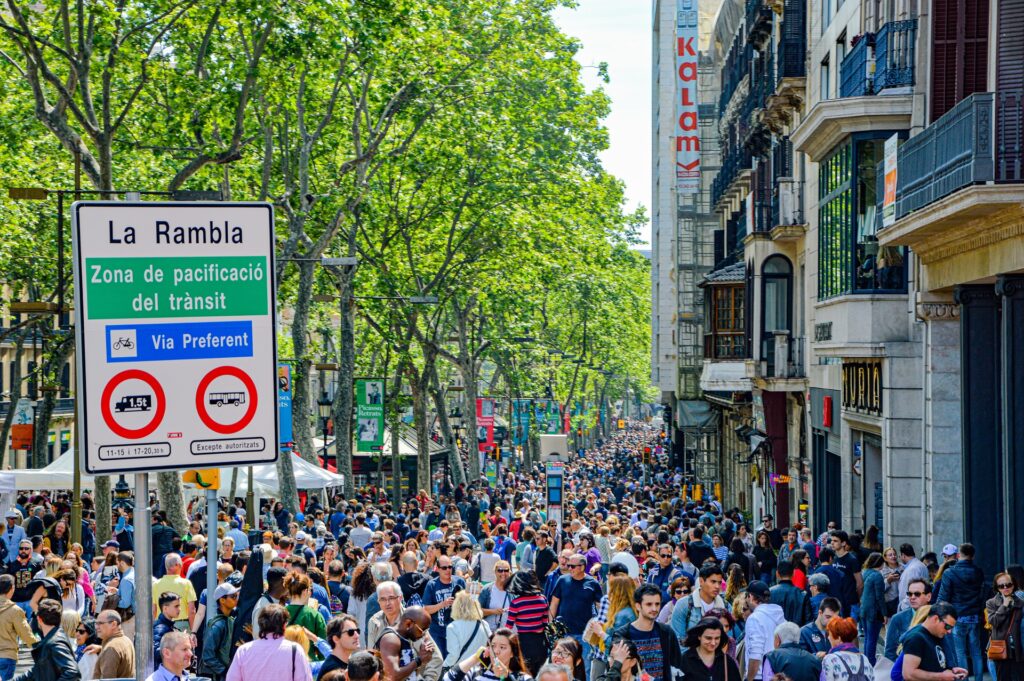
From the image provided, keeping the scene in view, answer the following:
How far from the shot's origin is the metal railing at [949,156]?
52.5 ft

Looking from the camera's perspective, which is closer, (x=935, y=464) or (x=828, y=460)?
(x=935, y=464)

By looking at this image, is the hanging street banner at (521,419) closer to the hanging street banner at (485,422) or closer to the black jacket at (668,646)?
the hanging street banner at (485,422)

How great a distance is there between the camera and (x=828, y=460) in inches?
1155

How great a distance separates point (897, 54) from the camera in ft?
72.3

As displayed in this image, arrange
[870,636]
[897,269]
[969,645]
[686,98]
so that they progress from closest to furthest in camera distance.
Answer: [969,645] < [870,636] < [897,269] < [686,98]

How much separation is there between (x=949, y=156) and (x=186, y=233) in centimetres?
1296

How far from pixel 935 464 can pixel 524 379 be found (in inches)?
1446

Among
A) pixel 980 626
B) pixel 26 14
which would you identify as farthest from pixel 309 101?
pixel 980 626

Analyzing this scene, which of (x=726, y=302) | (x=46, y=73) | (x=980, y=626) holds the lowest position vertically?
(x=980, y=626)

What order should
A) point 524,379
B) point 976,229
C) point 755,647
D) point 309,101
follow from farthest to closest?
point 524,379 → point 309,101 → point 976,229 → point 755,647

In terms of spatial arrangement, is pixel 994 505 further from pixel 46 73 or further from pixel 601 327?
pixel 601 327

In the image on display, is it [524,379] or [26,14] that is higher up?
[26,14]

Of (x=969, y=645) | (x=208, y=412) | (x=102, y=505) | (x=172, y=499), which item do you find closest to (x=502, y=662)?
(x=208, y=412)

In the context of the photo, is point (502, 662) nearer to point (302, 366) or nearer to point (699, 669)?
point (699, 669)
